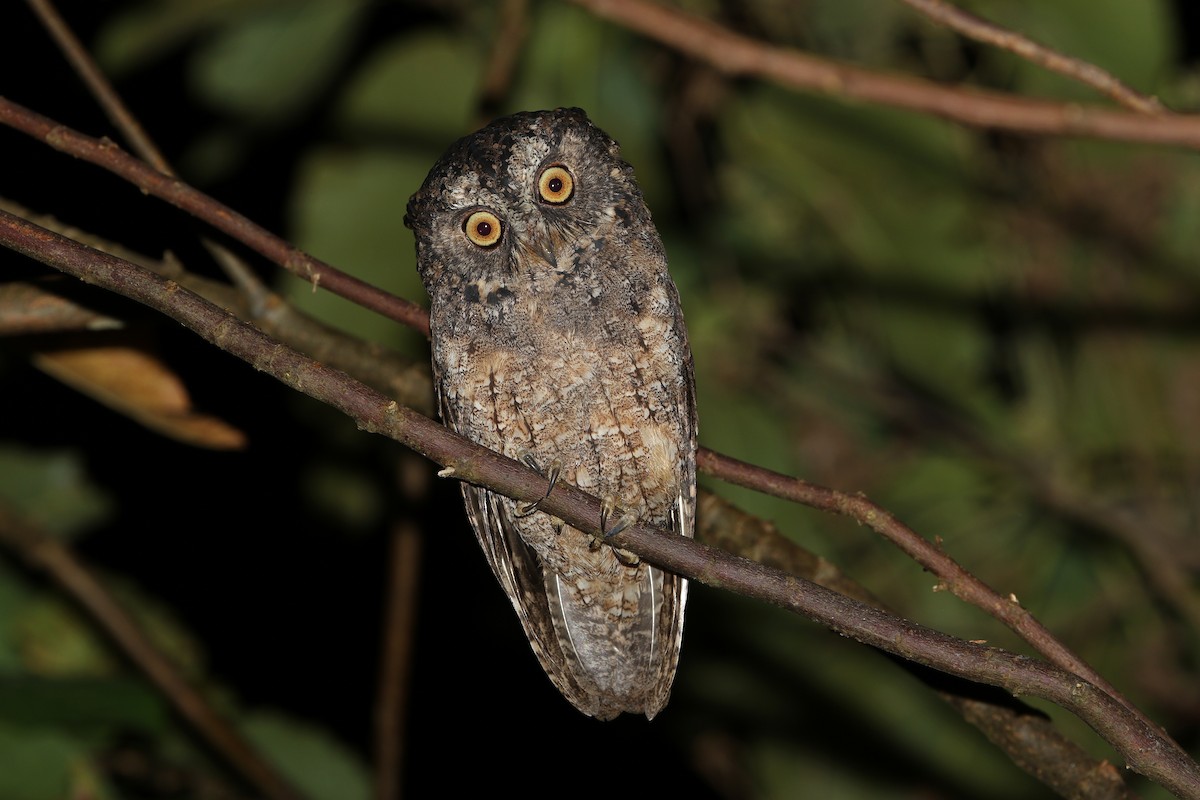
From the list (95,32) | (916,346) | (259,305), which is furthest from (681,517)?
(95,32)

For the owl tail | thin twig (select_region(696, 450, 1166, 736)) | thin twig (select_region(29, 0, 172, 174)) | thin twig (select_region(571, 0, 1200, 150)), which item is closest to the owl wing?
the owl tail

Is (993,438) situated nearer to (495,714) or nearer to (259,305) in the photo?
(495,714)

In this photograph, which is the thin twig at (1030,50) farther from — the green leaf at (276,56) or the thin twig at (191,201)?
the green leaf at (276,56)

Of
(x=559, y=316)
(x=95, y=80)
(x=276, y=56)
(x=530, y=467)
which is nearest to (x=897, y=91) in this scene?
(x=559, y=316)

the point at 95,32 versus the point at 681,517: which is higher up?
the point at 95,32

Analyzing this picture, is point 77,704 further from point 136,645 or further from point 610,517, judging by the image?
point 610,517

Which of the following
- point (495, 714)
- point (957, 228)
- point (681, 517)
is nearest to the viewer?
point (681, 517)
